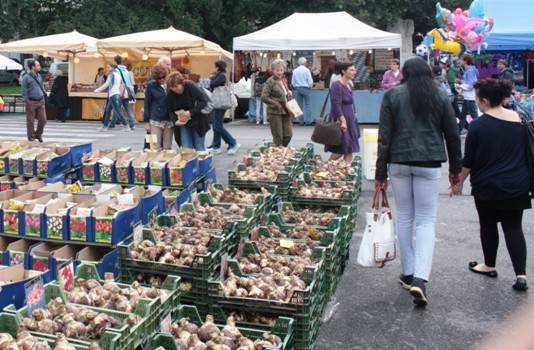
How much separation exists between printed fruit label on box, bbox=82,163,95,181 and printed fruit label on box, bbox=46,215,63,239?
5.88ft

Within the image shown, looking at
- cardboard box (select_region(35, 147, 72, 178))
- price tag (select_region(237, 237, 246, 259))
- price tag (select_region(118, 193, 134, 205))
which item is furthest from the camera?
cardboard box (select_region(35, 147, 72, 178))

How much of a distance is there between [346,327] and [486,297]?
135 cm

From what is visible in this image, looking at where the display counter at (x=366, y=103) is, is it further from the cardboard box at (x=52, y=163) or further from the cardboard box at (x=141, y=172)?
the cardboard box at (x=141, y=172)

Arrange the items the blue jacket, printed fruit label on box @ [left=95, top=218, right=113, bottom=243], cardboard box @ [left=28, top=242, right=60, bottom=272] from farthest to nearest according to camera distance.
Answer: the blue jacket < printed fruit label on box @ [left=95, top=218, right=113, bottom=243] < cardboard box @ [left=28, top=242, right=60, bottom=272]

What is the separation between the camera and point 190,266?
406 cm

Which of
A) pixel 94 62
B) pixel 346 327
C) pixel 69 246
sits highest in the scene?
pixel 94 62

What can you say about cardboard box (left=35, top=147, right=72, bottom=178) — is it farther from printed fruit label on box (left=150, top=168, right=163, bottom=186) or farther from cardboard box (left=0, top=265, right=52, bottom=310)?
cardboard box (left=0, top=265, right=52, bottom=310)

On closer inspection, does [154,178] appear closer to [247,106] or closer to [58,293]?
[58,293]

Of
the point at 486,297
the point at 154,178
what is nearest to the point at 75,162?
the point at 154,178

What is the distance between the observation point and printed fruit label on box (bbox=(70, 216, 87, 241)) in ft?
16.6

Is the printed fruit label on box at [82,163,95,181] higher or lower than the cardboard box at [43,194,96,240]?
higher

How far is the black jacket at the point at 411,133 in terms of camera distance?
15.3 feet

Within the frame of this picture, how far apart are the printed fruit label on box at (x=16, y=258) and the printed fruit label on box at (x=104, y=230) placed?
0.58 metres

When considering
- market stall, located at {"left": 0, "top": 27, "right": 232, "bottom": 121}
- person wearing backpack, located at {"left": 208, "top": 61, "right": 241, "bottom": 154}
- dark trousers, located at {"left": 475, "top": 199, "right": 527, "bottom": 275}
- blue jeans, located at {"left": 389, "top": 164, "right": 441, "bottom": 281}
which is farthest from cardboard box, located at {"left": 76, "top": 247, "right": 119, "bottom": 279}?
market stall, located at {"left": 0, "top": 27, "right": 232, "bottom": 121}
